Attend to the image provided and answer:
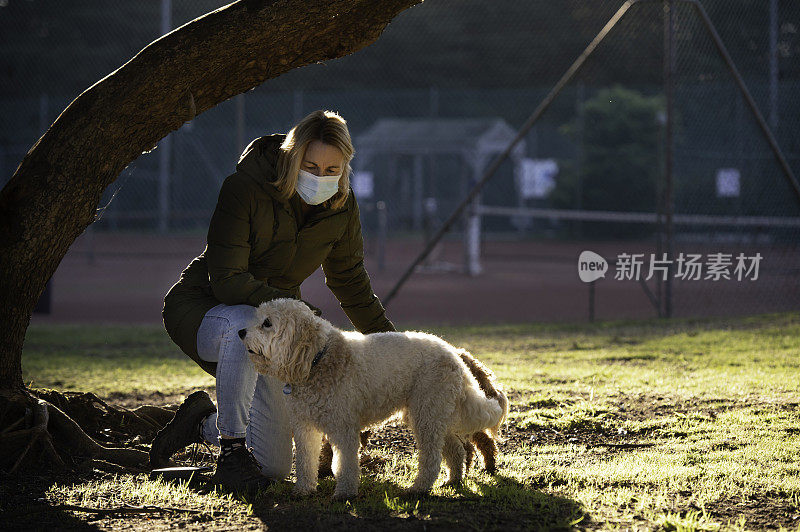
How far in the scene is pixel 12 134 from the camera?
2464cm

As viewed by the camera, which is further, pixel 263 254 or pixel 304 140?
pixel 263 254

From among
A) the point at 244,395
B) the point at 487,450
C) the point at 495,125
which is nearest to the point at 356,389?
the point at 244,395

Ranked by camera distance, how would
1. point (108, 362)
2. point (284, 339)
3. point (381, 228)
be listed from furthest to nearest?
point (381, 228) → point (108, 362) → point (284, 339)

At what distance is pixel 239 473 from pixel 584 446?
195cm

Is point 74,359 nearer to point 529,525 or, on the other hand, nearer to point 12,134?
point 529,525

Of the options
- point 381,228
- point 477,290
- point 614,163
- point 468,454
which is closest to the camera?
point 468,454

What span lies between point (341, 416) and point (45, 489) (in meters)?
1.44

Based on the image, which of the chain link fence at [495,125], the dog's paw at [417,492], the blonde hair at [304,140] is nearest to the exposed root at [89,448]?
the dog's paw at [417,492]

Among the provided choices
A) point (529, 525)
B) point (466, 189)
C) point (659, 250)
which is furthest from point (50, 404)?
point (466, 189)

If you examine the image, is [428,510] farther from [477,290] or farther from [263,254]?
[477,290]

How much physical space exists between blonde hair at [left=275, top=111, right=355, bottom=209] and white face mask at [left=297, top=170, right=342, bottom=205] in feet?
0.15

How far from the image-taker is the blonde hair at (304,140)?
4.07m

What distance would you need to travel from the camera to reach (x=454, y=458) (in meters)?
4.11

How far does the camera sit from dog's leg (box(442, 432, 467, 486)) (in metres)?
4.09
